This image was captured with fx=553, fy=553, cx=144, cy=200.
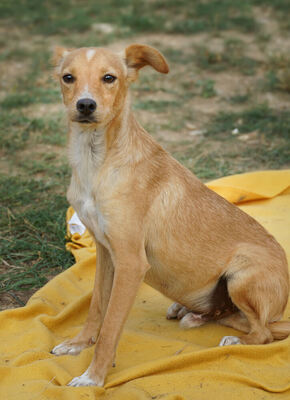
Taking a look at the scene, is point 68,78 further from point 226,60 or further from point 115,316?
point 226,60

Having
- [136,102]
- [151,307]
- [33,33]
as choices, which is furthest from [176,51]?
[151,307]

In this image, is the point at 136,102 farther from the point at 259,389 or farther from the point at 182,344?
the point at 259,389

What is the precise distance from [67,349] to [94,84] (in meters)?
1.78

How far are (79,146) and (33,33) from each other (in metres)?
8.84

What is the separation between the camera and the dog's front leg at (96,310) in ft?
12.3

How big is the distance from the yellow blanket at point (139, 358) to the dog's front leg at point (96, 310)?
113mm

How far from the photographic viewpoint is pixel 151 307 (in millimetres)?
4422

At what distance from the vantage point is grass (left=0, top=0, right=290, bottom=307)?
5.62 metres

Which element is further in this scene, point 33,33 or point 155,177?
point 33,33

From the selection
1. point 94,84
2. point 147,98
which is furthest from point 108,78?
point 147,98

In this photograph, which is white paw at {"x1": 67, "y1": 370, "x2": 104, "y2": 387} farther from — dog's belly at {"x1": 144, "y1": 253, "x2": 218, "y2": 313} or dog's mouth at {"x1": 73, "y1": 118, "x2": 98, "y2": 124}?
dog's mouth at {"x1": 73, "y1": 118, "x2": 98, "y2": 124}

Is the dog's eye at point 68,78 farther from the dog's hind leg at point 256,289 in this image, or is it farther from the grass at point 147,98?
the grass at point 147,98

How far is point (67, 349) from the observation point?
376 centimetres

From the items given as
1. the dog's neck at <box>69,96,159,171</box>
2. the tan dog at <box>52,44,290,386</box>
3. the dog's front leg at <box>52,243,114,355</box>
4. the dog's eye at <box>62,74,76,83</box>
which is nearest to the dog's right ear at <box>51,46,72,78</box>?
the tan dog at <box>52,44,290,386</box>
